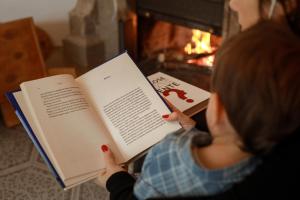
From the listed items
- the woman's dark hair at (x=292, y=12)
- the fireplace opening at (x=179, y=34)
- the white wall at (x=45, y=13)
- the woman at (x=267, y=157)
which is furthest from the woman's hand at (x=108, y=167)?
the white wall at (x=45, y=13)

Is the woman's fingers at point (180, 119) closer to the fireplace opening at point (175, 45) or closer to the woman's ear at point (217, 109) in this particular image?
the woman's ear at point (217, 109)

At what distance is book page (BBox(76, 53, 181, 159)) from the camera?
84 centimetres

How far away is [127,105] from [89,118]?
92mm

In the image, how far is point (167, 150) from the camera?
2.09 ft

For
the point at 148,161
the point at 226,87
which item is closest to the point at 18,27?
the point at 148,161

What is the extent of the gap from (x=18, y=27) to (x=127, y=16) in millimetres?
610

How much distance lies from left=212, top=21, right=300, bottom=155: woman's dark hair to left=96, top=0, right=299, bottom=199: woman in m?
0.04

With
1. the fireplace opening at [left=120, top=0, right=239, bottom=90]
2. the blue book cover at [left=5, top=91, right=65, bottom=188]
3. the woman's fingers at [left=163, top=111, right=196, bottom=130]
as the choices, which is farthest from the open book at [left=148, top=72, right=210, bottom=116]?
the fireplace opening at [left=120, top=0, right=239, bottom=90]

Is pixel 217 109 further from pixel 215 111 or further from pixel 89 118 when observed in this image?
pixel 89 118

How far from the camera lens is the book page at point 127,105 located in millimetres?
840

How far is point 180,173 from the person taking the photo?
24.0 inches

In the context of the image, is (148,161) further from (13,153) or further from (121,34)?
(121,34)

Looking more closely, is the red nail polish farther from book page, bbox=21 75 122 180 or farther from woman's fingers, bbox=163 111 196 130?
woman's fingers, bbox=163 111 196 130

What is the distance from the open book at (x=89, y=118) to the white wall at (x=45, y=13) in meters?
1.36
